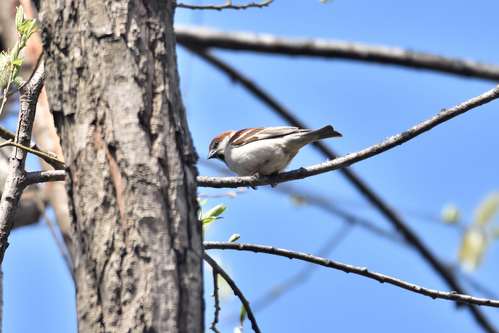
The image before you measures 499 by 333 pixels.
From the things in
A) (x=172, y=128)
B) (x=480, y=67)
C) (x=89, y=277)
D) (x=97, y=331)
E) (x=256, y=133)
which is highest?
(x=480, y=67)

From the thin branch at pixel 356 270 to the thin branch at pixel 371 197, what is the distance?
4116 mm

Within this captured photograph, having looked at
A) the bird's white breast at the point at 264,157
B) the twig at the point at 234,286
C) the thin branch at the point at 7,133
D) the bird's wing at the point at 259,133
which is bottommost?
the twig at the point at 234,286

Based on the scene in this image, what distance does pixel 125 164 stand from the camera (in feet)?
7.61

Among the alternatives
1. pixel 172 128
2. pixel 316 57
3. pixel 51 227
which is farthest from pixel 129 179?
pixel 316 57

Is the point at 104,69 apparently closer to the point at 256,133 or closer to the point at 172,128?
the point at 172,128

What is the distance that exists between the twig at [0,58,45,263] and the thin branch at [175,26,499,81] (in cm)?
440

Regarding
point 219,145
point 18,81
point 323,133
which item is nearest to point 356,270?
point 18,81

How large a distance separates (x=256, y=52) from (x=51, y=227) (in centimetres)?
303

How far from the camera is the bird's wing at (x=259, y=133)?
5.66m

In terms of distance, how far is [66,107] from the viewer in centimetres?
244

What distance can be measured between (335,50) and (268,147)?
2379 millimetres

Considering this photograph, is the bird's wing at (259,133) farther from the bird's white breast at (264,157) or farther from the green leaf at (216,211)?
the green leaf at (216,211)

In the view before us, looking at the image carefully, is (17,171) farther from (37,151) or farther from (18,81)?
(18,81)

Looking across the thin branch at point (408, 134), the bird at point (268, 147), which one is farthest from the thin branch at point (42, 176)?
the bird at point (268, 147)
